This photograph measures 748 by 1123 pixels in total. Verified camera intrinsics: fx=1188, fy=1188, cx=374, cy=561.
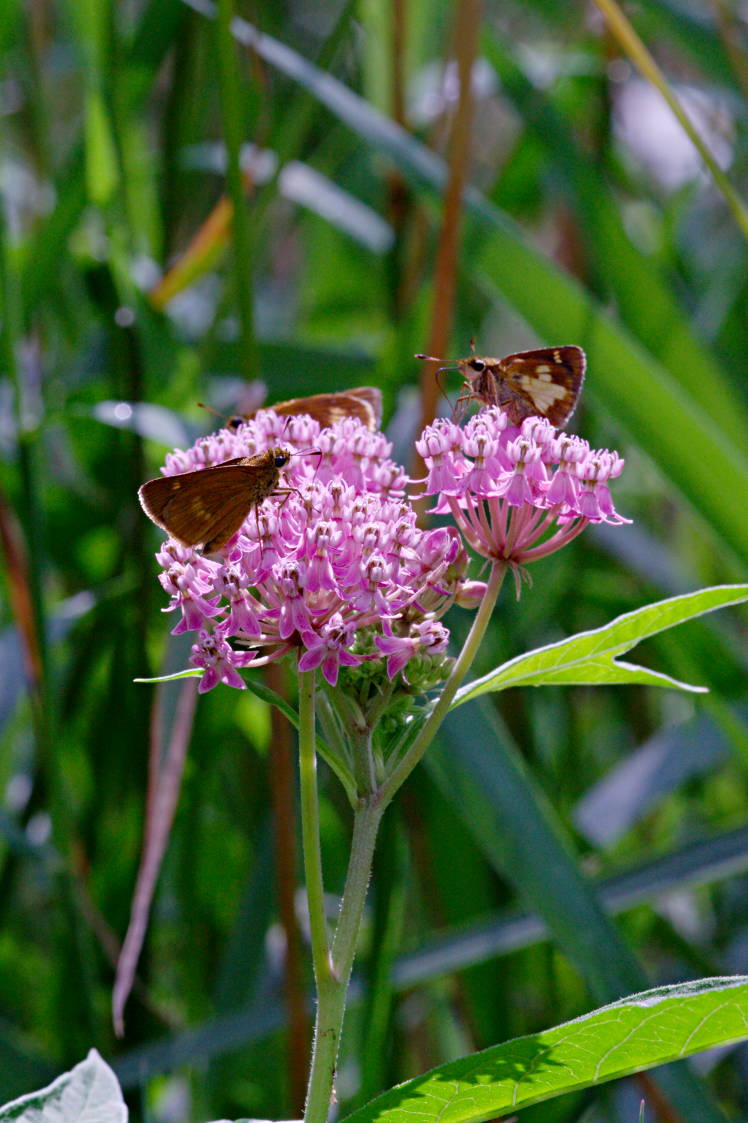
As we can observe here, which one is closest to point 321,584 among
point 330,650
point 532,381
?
point 330,650

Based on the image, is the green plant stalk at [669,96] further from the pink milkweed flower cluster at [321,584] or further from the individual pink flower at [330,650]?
the individual pink flower at [330,650]

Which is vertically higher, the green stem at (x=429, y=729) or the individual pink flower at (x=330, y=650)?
the individual pink flower at (x=330, y=650)

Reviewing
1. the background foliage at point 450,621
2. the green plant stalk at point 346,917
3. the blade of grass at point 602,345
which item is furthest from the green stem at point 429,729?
the blade of grass at point 602,345

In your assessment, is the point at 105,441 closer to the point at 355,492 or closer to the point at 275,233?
the point at 355,492

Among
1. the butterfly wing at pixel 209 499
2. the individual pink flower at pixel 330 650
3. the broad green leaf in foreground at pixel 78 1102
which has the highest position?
the butterfly wing at pixel 209 499

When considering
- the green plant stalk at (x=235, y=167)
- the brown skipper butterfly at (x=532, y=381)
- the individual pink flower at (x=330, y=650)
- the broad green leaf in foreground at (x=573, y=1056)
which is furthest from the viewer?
the green plant stalk at (x=235, y=167)

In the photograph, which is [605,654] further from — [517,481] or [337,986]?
[337,986]

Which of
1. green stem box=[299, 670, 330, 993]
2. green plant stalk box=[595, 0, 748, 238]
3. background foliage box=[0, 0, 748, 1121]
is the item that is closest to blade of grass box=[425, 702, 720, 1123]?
background foliage box=[0, 0, 748, 1121]

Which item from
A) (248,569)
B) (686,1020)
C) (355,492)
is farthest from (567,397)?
(686,1020)
